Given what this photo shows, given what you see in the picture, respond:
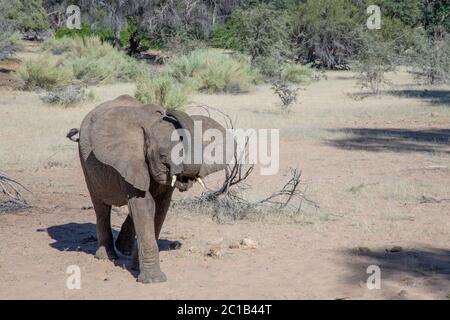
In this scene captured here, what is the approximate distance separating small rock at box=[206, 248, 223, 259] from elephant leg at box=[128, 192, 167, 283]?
1028 mm

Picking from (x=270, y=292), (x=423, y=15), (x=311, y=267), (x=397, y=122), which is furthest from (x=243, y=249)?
(x=423, y=15)

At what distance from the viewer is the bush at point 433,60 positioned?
27.6 m

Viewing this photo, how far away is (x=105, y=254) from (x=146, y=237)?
3.53 ft

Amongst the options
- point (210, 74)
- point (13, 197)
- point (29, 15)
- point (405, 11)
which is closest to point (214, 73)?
point (210, 74)

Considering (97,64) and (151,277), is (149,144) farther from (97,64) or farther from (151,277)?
(97,64)

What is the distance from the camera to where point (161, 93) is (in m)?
19.9

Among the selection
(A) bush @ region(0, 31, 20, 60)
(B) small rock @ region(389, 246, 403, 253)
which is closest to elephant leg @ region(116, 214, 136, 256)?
(B) small rock @ region(389, 246, 403, 253)

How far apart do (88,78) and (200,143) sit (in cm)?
2120

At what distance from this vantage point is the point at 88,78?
1047 inches

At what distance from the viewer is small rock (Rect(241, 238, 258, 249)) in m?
7.85

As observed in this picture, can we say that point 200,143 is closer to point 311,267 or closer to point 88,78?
point 311,267

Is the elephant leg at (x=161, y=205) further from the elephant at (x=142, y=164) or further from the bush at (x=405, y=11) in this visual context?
the bush at (x=405, y=11)

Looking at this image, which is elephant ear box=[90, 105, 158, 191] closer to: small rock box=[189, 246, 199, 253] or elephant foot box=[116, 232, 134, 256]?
elephant foot box=[116, 232, 134, 256]
